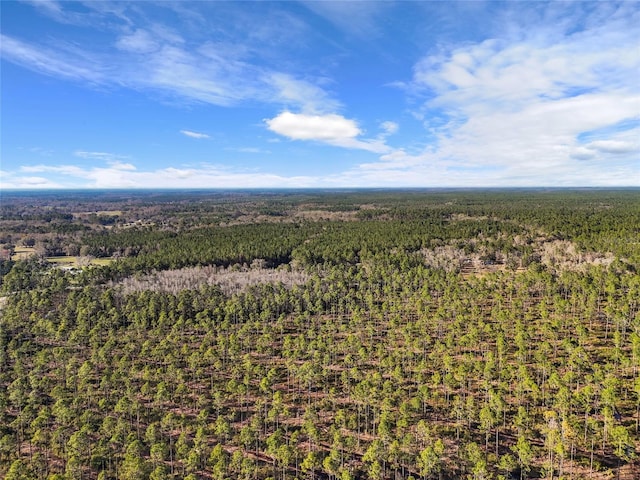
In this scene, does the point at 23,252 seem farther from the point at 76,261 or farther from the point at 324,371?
the point at 324,371

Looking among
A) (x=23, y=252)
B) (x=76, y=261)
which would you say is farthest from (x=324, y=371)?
(x=23, y=252)

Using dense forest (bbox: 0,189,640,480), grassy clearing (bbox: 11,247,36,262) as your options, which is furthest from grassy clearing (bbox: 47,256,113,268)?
dense forest (bbox: 0,189,640,480)

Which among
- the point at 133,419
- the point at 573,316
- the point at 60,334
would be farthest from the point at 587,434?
the point at 60,334

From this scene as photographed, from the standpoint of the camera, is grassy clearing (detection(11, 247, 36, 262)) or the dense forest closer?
the dense forest

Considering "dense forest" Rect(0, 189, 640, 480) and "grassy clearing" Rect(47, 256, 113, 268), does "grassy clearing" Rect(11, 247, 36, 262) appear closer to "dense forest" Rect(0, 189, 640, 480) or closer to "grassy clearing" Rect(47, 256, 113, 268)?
"grassy clearing" Rect(47, 256, 113, 268)

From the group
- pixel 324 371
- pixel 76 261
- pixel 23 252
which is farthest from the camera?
pixel 23 252

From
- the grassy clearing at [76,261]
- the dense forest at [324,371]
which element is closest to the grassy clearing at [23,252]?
the grassy clearing at [76,261]

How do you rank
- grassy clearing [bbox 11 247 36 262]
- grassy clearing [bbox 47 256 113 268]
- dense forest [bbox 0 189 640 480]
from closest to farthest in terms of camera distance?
1. dense forest [bbox 0 189 640 480]
2. grassy clearing [bbox 47 256 113 268]
3. grassy clearing [bbox 11 247 36 262]

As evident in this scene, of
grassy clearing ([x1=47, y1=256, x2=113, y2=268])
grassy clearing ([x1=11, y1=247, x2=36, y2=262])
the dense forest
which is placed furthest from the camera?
grassy clearing ([x1=11, y1=247, x2=36, y2=262])
